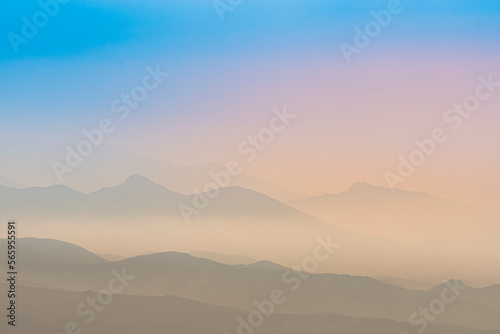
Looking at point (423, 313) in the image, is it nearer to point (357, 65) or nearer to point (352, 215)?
point (352, 215)

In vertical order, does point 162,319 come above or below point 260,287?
below

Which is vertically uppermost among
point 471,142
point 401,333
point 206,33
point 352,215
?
point 206,33

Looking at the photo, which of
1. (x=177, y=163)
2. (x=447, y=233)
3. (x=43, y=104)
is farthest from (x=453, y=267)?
(x=43, y=104)

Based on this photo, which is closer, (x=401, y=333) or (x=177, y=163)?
(x=401, y=333)

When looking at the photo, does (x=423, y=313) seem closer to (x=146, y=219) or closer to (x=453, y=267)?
(x=453, y=267)

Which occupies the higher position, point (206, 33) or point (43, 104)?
point (206, 33)

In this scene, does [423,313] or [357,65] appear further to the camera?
[357,65]

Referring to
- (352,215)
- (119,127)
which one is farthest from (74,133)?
(352,215)

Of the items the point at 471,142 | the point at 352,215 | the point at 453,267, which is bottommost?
the point at 453,267

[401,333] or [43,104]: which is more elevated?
[43,104]
